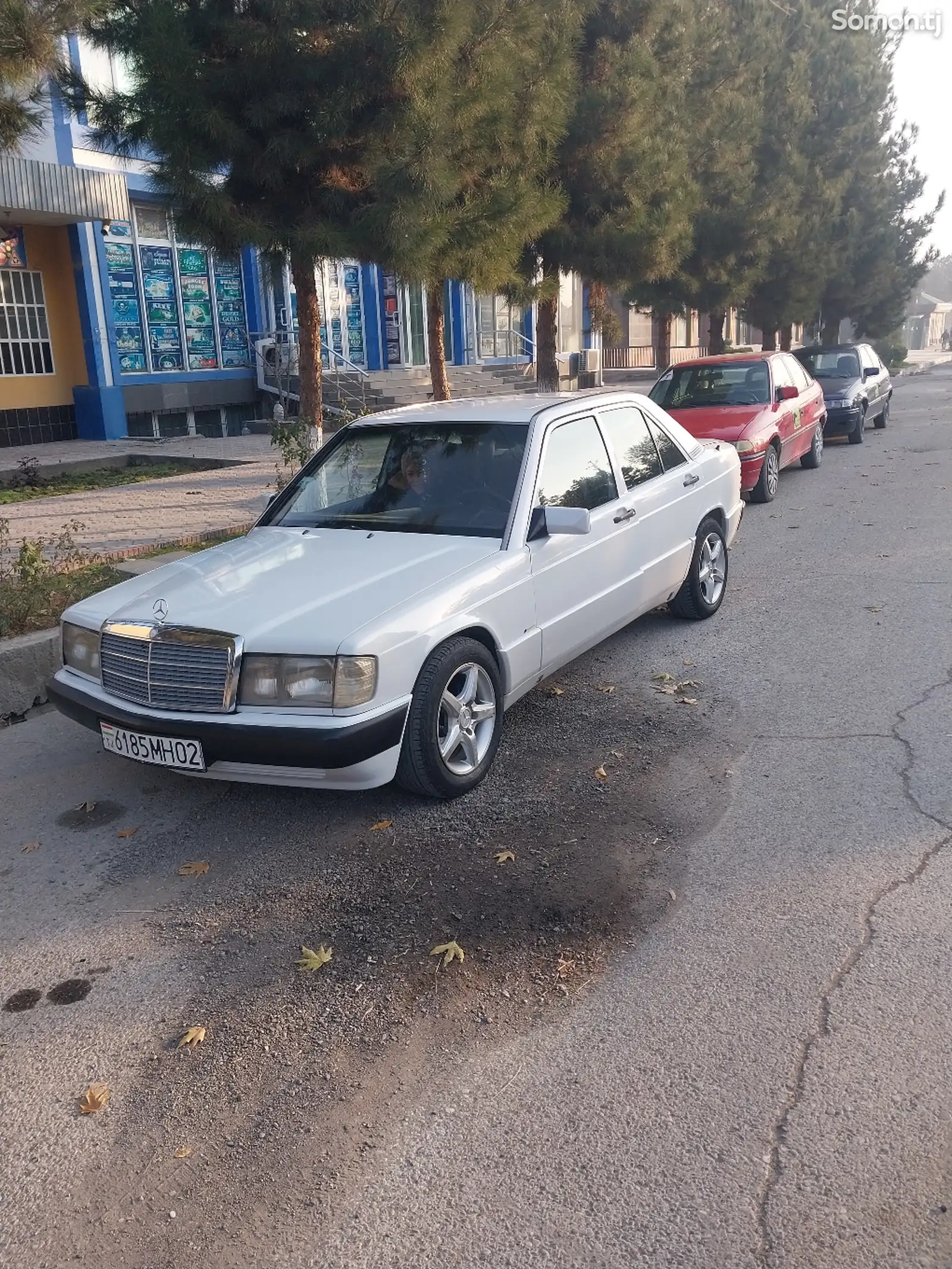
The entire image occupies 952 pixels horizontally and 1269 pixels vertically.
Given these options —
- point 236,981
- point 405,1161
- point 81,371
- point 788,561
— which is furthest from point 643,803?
point 81,371

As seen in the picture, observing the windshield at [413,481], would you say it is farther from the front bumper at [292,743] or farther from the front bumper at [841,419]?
the front bumper at [841,419]

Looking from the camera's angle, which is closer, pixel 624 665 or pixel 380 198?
pixel 624 665

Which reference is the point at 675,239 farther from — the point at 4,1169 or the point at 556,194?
the point at 4,1169

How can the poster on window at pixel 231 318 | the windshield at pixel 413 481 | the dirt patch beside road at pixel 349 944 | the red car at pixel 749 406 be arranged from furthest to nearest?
the poster on window at pixel 231 318
the red car at pixel 749 406
the windshield at pixel 413 481
the dirt patch beside road at pixel 349 944

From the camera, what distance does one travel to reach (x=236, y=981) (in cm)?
356

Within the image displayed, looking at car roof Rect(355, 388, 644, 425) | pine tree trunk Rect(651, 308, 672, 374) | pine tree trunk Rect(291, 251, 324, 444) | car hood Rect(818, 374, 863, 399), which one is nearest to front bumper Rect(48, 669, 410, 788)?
car roof Rect(355, 388, 644, 425)

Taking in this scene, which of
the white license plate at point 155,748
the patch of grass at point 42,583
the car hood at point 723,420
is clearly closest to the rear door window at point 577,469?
the white license plate at point 155,748

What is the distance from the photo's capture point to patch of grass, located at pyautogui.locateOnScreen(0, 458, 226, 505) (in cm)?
1365

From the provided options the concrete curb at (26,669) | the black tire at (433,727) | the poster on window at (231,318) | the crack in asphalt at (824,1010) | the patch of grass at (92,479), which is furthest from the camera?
the poster on window at (231,318)

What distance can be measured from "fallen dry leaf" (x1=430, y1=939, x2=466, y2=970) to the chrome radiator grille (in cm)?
130

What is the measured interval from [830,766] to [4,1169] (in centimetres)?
364

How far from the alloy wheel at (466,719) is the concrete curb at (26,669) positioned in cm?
261

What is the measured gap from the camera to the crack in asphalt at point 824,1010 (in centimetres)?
255

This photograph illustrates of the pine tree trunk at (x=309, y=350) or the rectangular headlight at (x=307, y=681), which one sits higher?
the pine tree trunk at (x=309, y=350)
